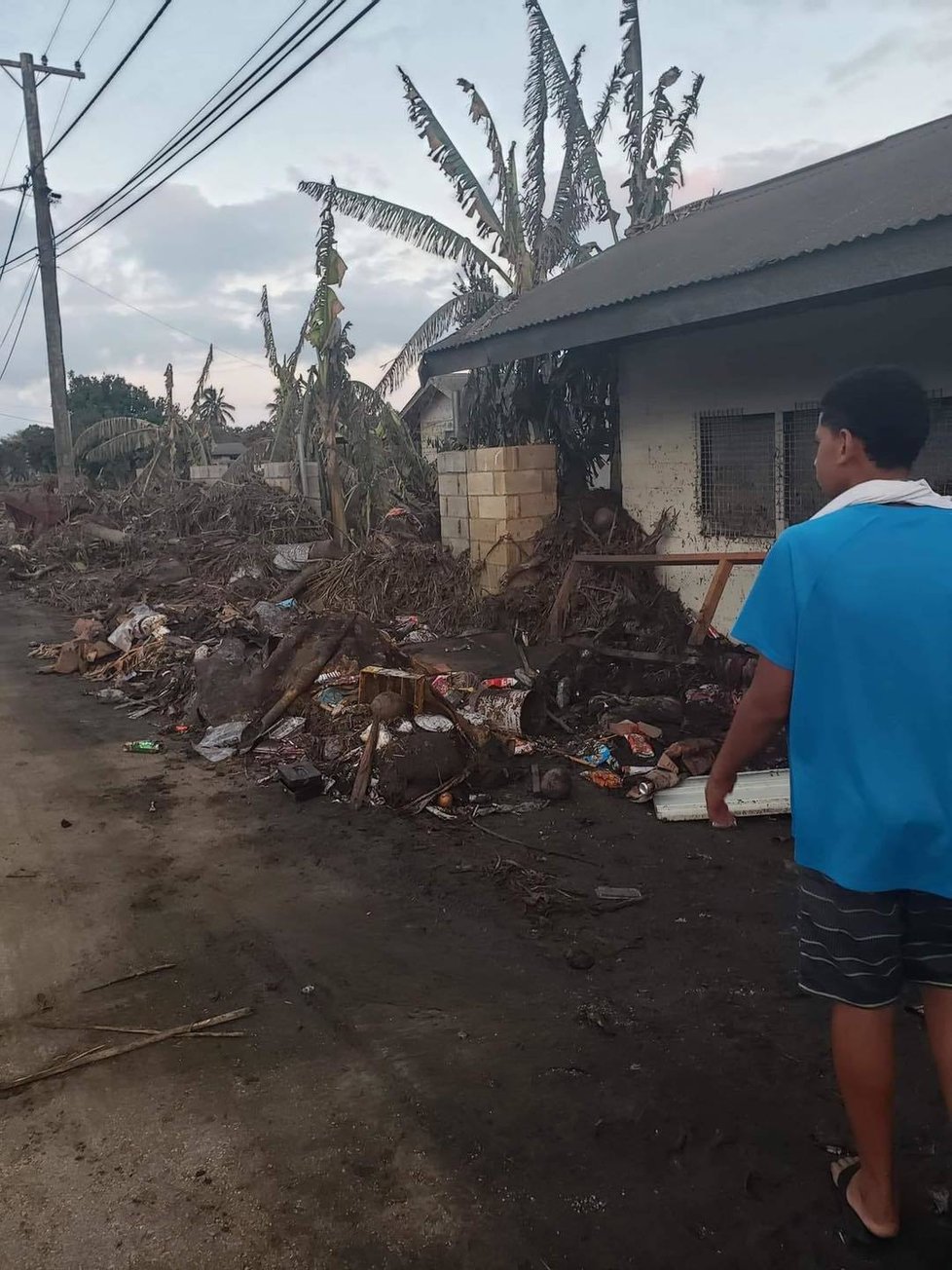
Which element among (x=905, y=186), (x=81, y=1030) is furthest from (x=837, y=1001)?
(x=905, y=186)

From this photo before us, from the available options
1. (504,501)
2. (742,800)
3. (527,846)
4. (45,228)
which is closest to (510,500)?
(504,501)

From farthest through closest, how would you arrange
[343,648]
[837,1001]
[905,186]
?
1. [343,648]
2. [905,186]
3. [837,1001]

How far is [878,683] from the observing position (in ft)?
6.54

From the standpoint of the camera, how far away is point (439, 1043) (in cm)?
317

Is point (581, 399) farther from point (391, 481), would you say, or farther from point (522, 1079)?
point (522, 1079)

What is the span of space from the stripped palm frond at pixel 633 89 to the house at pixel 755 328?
4454mm

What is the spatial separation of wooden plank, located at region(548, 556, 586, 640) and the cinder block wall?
1051mm

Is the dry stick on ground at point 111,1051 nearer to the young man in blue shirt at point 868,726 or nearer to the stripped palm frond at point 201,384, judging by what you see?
the young man in blue shirt at point 868,726

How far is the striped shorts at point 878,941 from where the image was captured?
2.05 metres

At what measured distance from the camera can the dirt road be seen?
7.71 feet

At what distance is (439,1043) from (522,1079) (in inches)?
14.2

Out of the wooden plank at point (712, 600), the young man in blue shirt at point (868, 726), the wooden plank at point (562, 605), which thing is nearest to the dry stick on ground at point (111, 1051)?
the young man in blue shirt at point (868, 726)

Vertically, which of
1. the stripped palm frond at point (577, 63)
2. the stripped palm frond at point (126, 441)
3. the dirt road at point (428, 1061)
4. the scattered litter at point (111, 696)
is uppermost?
the stripped palm frond at point (577, 63)

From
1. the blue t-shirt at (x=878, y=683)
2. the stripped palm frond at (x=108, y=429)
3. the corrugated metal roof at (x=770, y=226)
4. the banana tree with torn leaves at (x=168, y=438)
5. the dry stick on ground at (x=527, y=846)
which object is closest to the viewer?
the blue t-shirt at (x=878, y=683)
